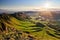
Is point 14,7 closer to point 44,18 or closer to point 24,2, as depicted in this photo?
point 24,2

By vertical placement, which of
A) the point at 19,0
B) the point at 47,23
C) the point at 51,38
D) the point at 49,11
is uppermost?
the point at 19,0

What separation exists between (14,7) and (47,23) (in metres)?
0.56

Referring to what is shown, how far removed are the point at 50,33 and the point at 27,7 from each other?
52 cm

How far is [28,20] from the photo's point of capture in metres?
2.53

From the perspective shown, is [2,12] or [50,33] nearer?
[50,33]

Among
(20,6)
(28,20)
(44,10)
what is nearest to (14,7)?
(20,6)

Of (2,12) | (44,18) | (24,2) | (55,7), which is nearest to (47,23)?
(44,18)

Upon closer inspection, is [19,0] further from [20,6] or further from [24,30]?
[24,30]

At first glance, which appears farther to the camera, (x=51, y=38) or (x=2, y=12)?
(x=2, y=12)

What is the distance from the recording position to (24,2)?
2.57 m

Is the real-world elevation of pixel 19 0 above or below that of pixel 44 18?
above

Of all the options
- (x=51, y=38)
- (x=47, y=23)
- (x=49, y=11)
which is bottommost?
(x=51, y=38)

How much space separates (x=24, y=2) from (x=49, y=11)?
1.33 feet

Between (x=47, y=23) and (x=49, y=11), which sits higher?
(x=49, y=11)
